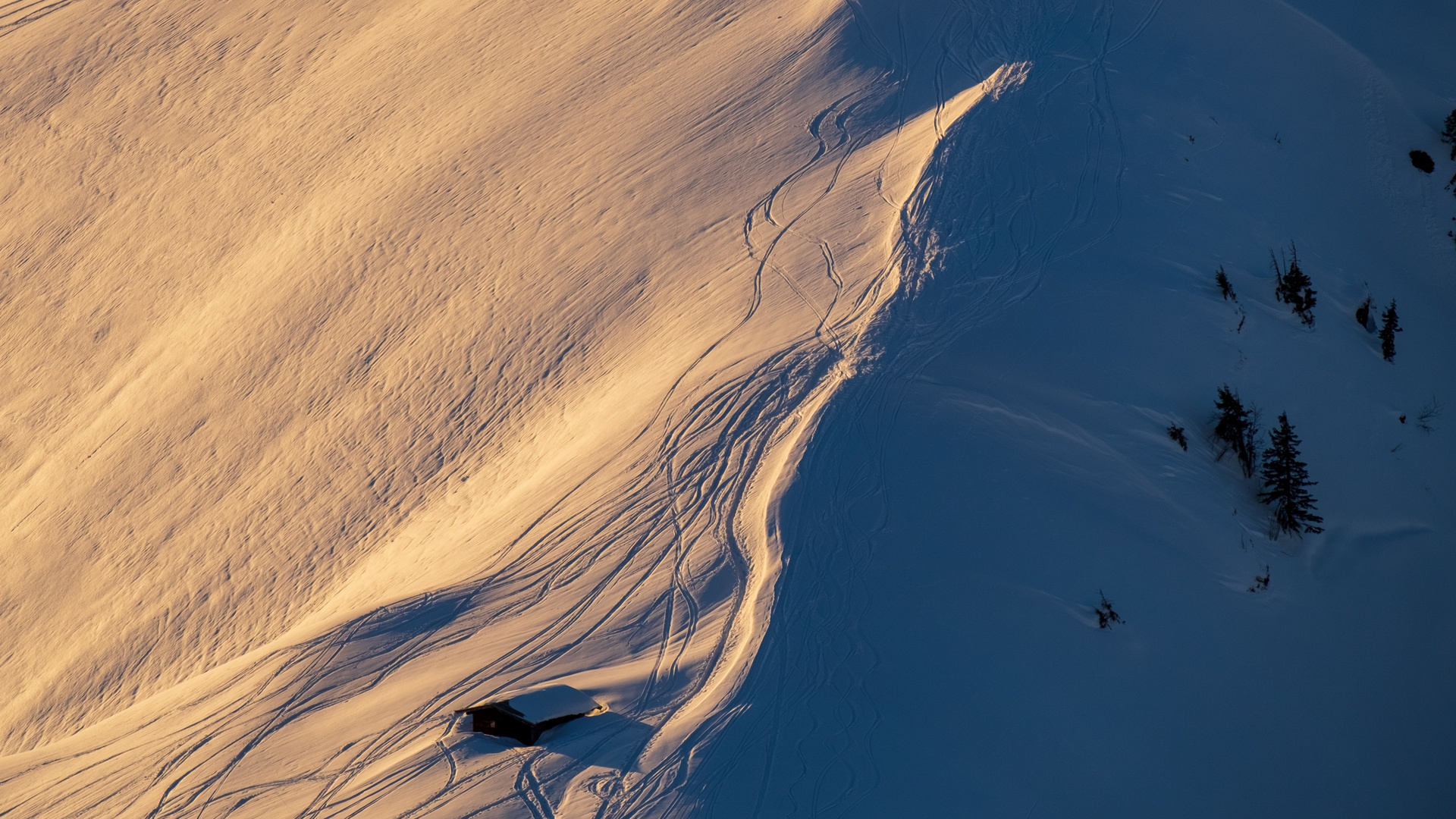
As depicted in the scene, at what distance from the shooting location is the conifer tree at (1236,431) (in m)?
11.3

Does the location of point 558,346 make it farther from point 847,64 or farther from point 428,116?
point 847,64

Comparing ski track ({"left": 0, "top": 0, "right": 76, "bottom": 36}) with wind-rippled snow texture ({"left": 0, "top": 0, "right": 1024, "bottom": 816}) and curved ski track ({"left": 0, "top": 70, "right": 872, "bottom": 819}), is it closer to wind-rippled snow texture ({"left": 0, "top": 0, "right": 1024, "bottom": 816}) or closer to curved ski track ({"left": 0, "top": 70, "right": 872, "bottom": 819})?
wind-rippled snow texture ({"left": 0, "top": 0, "right": 1024, "bottom": 816})

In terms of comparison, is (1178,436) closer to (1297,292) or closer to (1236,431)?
(1236,431)

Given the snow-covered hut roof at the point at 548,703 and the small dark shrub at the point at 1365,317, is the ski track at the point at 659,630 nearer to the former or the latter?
the snow-covered hut roof at the point at 548,703

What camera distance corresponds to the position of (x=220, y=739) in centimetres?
965

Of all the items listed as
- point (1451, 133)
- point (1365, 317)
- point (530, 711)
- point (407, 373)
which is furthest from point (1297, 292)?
point (407, 373)

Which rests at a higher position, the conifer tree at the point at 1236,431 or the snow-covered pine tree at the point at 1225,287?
the snow-covered pine tree at the point at 1225,287

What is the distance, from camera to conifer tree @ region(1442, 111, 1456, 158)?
51.0 feet

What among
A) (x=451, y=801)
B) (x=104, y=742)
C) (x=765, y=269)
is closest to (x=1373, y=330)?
(x=765, y=269)

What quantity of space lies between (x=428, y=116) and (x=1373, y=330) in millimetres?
15340

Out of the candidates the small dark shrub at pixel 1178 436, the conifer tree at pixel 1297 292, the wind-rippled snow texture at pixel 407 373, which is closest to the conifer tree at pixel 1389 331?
the conifer tree at pixel 1297 292

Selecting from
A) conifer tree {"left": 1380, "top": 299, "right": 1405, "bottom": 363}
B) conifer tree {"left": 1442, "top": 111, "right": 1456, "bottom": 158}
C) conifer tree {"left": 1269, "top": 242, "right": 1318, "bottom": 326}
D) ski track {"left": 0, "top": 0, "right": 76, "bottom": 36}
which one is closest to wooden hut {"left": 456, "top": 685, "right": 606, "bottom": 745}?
conifer tree {"left": 1269, "top": 242, "right": 1318, "bottom": 326}

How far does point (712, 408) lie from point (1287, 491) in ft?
23.5

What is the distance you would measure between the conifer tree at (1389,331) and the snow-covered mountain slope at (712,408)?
37cm
